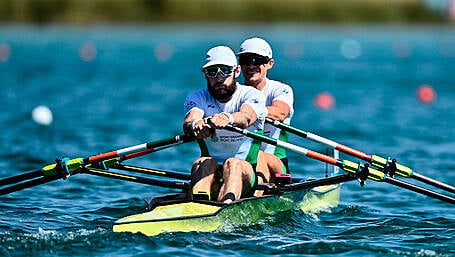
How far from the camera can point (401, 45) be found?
54.7 metres

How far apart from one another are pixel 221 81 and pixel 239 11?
6310 cm

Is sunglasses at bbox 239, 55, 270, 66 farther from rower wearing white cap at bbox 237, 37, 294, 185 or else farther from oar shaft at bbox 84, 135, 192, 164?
oar shaft at bbox 84, 135, 192, 164

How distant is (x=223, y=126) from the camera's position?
909cm

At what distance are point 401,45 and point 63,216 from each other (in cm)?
4655

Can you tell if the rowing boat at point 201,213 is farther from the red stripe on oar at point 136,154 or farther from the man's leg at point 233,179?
the red stripe on oar at point 136,154

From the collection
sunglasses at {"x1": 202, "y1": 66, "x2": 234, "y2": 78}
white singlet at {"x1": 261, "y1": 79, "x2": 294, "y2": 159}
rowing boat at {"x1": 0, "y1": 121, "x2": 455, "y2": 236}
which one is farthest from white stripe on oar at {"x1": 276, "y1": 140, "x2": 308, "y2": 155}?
white singlet at {"x1": 261, "y1": 79, "x2": 294, "y2": 159}

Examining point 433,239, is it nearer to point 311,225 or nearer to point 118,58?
point 311,225

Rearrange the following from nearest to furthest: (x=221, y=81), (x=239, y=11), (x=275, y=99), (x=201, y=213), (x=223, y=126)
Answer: (x=201, y=213) → (x=223, y=126) → (x=221, y=81) → (x=275, y=99) → (x=239, y=11)

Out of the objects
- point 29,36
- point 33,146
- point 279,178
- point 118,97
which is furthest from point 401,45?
point 279,178

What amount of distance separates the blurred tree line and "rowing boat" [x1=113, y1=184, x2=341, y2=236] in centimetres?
6155

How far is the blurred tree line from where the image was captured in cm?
7162

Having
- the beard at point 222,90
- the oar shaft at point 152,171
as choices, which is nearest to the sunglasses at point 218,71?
the beard at point 222,90

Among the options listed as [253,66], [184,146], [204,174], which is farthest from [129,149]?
[184,146]

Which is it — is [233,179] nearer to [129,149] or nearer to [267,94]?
[129,149]
